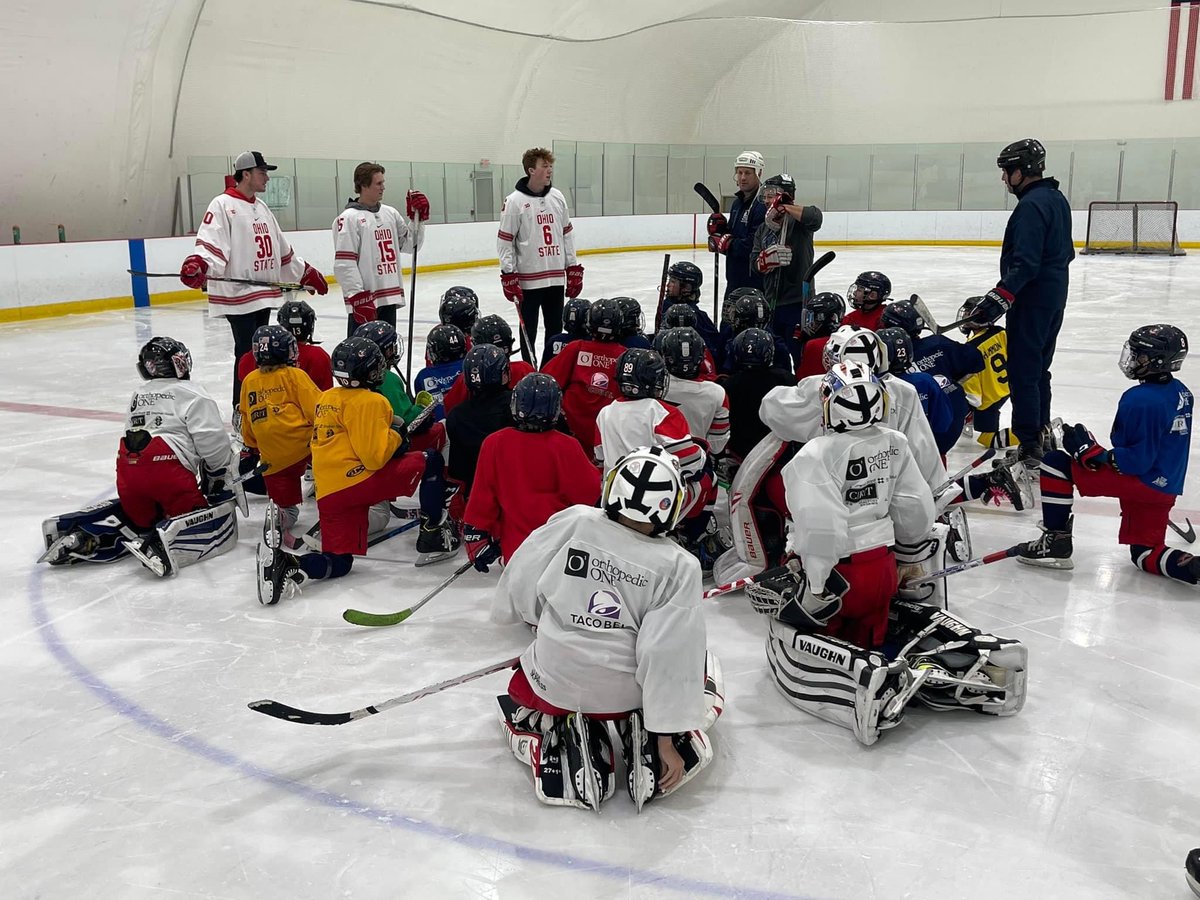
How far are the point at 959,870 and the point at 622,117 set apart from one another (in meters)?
20.3

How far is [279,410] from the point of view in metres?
4.31

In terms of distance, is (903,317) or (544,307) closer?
(903,317)

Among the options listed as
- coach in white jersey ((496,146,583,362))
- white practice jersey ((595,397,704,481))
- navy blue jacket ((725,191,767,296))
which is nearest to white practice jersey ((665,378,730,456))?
white practice jersey ((595,397,704,481))

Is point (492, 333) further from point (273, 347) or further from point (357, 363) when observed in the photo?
point (273, 347)

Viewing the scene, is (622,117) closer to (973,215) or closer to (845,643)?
(973,215)

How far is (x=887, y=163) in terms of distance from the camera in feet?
68.6

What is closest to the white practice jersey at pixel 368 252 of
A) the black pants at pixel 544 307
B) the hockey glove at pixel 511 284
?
the hockey glove at pixel 511 284

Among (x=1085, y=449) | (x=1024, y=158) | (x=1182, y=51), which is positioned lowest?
(x=1085, y=449)

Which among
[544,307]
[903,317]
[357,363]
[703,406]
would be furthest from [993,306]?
[544,307]

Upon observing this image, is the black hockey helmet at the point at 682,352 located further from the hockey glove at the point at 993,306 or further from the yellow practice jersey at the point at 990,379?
the yellow practice jersey at the point at 990,379

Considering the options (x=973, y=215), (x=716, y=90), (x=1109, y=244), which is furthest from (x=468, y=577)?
(x=716, y=90)

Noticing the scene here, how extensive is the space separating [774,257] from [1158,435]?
2.44 m

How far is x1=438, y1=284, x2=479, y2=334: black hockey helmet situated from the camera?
4.98 meters

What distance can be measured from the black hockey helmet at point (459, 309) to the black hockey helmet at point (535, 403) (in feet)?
5.69
